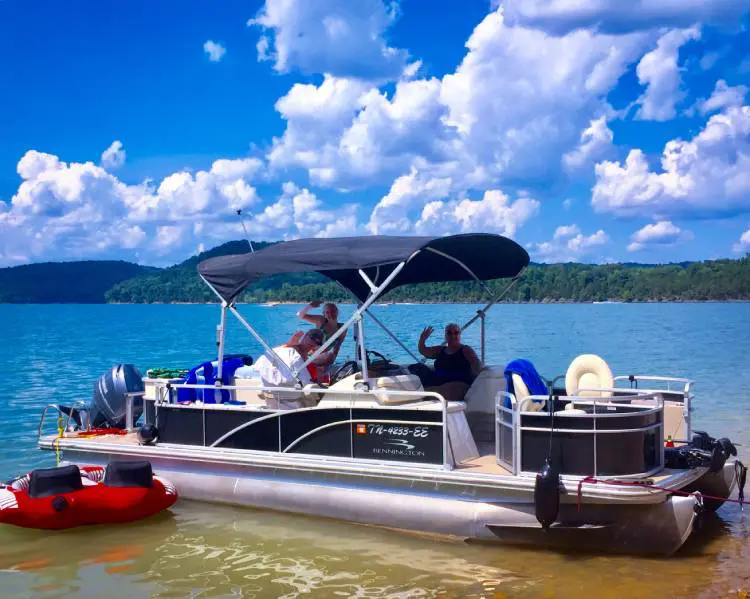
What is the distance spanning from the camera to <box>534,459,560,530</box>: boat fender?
23.2 feet

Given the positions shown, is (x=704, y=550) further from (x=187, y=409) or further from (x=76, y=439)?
(x=76, y=439)

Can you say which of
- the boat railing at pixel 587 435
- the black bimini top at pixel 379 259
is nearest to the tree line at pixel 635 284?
the black bimini top at pixel 379 259

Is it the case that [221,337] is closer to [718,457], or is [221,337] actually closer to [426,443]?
[426,443]

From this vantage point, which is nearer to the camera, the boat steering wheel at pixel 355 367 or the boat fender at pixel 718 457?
the boat fender at pixel 718 457

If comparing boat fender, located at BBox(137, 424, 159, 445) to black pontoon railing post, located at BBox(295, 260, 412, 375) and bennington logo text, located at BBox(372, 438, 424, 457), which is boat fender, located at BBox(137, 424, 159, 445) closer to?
black pontoon railing post, located at BBox(295, 260, 412, 375)

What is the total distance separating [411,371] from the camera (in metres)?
10.2

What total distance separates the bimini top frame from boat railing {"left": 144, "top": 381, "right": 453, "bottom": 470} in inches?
9.6

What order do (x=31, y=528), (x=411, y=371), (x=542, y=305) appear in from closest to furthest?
(x=31, y=528), (x=411, y=371), (x=542, y=305)

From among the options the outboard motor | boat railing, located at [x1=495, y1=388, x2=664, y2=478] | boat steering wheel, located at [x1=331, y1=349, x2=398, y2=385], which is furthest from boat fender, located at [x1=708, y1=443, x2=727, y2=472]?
the outboard motor

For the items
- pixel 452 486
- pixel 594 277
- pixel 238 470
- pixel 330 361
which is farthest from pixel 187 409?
pixel 594 277

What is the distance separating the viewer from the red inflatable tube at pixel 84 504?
8602mm

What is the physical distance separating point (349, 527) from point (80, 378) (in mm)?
22102

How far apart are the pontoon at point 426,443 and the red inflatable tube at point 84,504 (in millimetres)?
541

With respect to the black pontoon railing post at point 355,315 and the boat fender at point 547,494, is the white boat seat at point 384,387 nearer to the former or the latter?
the black pontoon railing post at point 355,315
